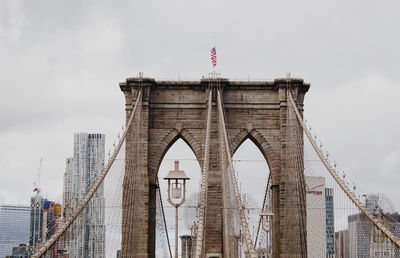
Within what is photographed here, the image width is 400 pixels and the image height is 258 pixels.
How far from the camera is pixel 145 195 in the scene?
37.3m

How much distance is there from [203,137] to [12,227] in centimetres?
10613

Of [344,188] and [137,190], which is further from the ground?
[137,190]

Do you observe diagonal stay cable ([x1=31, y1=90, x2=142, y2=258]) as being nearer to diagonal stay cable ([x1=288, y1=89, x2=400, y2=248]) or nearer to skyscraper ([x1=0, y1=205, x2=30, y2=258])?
diagonal stay cable ([x1=288, y1=89, x2=400, y2=248])

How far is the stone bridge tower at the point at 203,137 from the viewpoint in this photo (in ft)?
121

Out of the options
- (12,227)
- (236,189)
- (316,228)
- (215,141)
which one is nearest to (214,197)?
(215,141)

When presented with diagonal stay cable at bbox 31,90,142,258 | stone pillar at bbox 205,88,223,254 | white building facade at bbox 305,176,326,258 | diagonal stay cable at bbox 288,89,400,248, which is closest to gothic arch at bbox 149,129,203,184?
stone pillar at bbox 205,88,223,254

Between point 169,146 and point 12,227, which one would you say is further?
point 12,227

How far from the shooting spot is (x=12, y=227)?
→ 456 ft

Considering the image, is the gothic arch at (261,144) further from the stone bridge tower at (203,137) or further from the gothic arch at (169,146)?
the gothic arch at (169,146)

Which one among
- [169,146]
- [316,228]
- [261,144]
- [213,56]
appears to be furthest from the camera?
[316,228]

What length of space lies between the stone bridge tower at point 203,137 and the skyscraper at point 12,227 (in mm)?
93785

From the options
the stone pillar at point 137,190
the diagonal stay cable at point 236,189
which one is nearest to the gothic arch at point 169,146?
the stone pillar at point 137,190

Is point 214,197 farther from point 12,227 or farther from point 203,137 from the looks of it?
point 12,227

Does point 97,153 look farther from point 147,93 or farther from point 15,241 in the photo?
point 147,93
